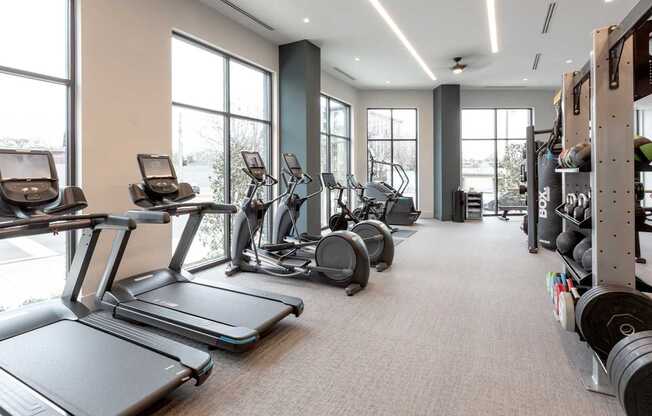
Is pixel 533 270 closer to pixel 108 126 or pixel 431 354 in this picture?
pixel 431 354

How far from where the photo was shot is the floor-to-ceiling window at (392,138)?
11.4m

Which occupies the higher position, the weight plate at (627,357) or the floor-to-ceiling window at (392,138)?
the floor-to-ceiling window at (392,138)

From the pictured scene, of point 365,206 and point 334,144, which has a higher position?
point 334,144

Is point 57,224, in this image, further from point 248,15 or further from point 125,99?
point 248,15

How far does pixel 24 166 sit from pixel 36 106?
51.6 inches

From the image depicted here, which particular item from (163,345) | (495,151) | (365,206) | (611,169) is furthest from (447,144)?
(163,345)

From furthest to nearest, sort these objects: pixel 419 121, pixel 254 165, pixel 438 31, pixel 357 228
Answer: pixel 419 121, pixel 438 31, pixel 357 228, pixel 254 165

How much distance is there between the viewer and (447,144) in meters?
10.6

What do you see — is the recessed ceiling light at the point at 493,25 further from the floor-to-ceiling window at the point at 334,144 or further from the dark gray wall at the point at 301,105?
the floor-to-ceiling window at the point at 334,144

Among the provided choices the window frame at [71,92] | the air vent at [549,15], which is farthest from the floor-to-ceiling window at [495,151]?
the window frame at [71,92]

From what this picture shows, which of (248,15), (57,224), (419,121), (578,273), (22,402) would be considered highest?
(248,15)

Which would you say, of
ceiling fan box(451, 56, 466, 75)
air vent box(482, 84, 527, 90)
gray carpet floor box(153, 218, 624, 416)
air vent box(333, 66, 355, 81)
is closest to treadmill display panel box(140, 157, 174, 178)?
gray carpet floor box(153, 218, 624, 416)

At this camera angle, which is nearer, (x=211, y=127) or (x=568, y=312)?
(x=568, y=312)

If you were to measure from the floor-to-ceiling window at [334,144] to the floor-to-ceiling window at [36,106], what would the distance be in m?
5.82
